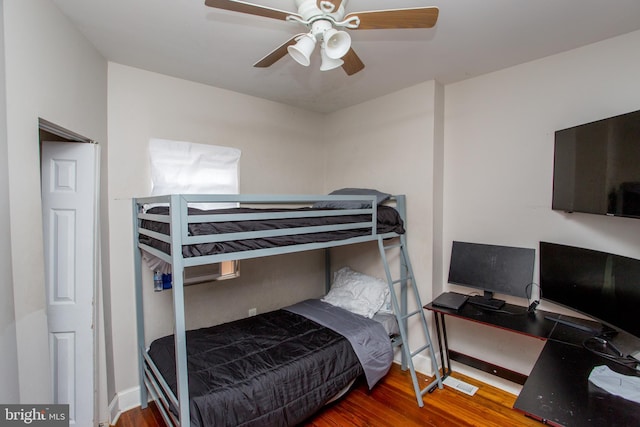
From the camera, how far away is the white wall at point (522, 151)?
78.5 inches

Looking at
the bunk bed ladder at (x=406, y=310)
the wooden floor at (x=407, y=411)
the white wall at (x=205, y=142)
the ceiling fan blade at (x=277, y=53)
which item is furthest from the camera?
the bunk bed ladder at (x=406, y=310)

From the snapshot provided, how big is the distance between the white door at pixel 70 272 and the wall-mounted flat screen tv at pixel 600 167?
3.17 meters

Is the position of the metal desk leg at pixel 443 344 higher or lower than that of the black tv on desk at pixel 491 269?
lower

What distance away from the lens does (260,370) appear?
188 centimetres

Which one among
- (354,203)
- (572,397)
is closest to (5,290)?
(354,203)

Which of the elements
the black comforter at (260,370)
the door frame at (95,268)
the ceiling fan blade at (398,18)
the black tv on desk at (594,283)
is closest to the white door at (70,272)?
the door frame at (95,268)

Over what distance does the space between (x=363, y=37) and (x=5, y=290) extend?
2.23m

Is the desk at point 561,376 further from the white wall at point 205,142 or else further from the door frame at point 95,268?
the door frame at point 95,268

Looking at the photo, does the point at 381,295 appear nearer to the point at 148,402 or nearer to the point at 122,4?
the point at 148,402

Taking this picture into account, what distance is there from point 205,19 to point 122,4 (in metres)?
0.41

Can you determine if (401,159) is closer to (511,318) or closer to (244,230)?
(511,318)

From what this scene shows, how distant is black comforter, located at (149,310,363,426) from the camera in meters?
1.67

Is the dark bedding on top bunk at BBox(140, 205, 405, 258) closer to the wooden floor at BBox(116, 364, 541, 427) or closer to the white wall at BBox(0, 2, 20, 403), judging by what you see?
the white wall at BBox(0, 2, 20, 403)

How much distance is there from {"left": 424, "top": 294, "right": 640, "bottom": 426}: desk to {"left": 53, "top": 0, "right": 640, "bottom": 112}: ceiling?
1.92 metres
